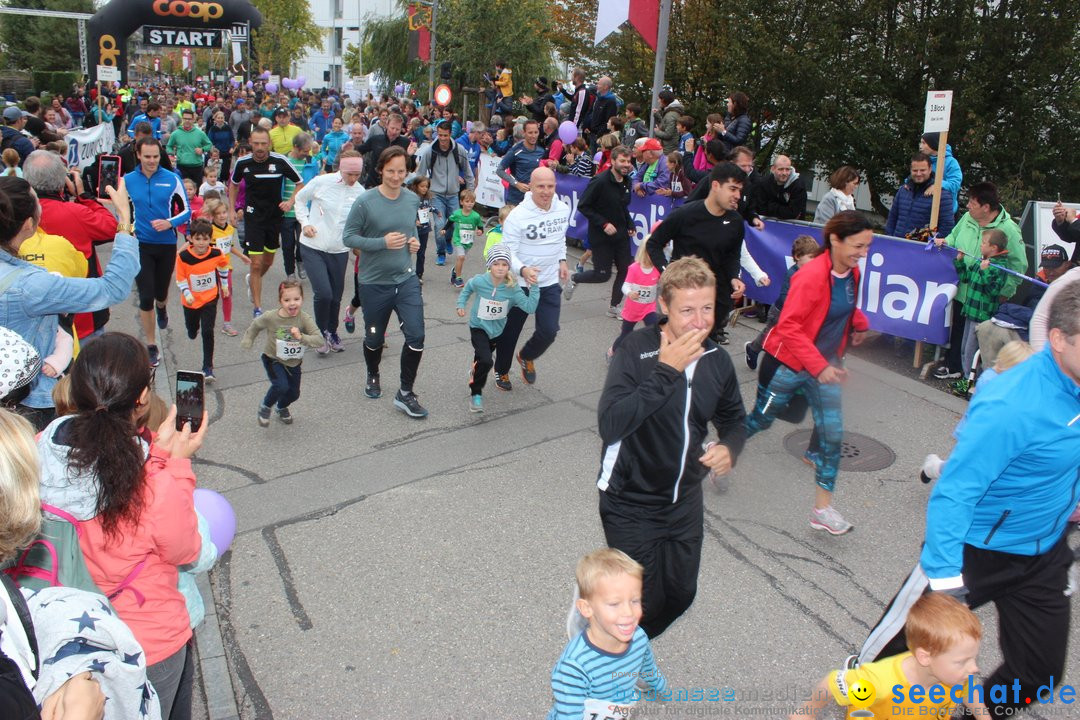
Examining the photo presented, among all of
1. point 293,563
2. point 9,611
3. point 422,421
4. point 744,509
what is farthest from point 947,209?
point 9,611

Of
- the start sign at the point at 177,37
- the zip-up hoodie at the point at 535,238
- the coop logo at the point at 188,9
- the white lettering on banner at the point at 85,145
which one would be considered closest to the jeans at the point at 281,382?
the zip-up hoodie at the point at 535,238

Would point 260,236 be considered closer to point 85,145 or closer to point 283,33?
point 85,145

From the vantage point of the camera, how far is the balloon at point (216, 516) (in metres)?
3.16

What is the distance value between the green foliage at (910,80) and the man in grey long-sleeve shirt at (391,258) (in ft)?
27.1

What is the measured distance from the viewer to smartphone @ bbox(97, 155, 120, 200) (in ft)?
26.8

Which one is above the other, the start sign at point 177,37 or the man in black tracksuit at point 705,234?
the start sign at point 177,37

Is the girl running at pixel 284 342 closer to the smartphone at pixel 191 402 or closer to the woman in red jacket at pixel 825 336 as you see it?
the smartphone at pixel 191 402

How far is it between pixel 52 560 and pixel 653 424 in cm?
194

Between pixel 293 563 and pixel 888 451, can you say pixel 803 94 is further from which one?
pixel 293 563

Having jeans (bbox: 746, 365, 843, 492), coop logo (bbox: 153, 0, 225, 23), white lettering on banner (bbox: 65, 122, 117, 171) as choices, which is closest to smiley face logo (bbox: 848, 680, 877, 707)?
jeans (bbox: 746, 365, 843, 492)

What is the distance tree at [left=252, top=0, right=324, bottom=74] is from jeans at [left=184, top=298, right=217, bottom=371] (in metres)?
49.1

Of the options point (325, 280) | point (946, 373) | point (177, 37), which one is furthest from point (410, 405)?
point (177, 37)

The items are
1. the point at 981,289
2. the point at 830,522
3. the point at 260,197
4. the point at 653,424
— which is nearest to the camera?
the point at 653,424

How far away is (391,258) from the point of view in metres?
6.52
